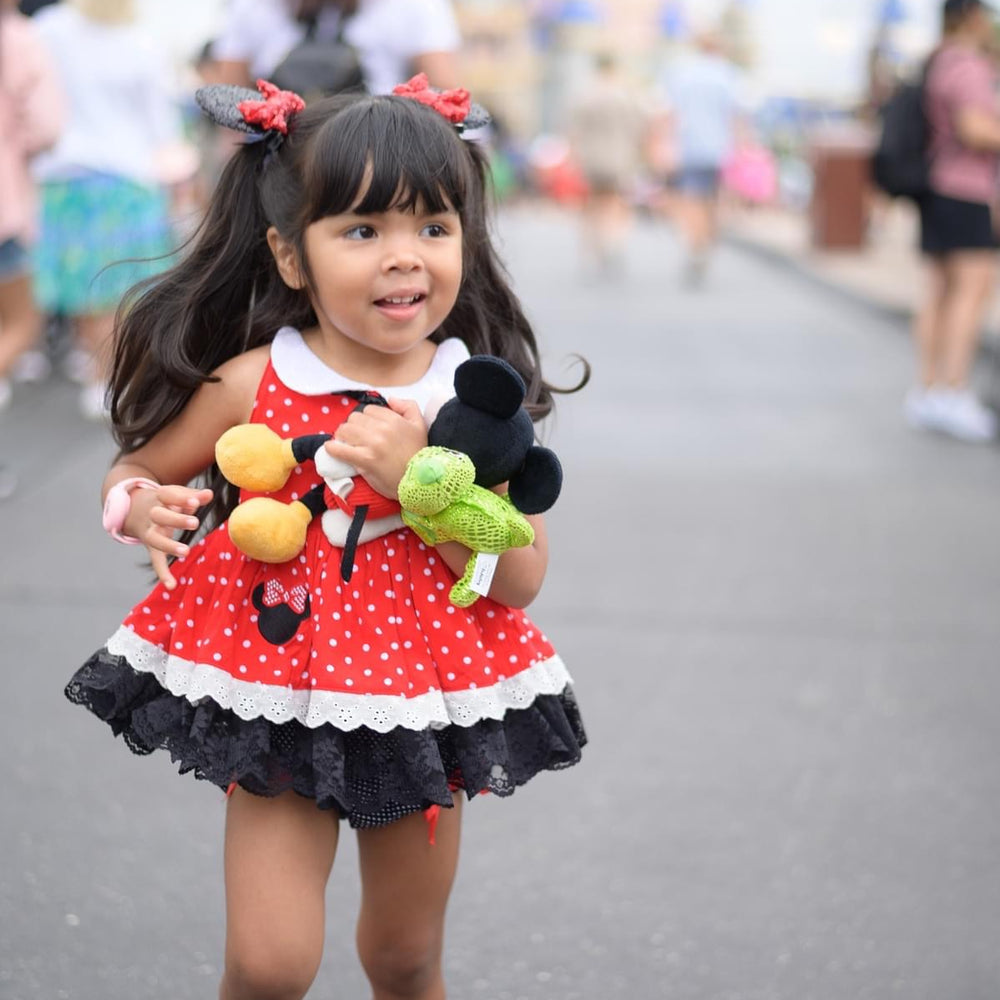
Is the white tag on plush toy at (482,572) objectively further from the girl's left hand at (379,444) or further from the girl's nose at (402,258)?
the girl's nose at (402,258)

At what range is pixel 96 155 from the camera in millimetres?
6824

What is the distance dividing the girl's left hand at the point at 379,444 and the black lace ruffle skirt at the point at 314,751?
32 cm

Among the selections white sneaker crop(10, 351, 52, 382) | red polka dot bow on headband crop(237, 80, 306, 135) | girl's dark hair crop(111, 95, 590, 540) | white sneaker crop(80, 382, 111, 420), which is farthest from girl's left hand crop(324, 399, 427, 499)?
white sneaker crop(10, 351, 52, 382)

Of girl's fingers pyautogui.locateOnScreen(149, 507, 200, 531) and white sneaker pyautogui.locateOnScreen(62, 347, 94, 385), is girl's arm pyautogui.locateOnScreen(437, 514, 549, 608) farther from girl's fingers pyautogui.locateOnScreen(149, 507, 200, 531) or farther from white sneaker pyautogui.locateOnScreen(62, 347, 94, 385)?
white sneaker pyautogui.locateOnScreen(62, 347, 94, 385)

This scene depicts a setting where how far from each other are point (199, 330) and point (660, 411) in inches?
238

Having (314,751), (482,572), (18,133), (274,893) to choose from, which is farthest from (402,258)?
(18,133)

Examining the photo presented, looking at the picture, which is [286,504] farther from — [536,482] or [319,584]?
[536,482]

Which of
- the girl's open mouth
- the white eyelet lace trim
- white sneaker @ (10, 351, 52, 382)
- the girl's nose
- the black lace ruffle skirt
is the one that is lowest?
white sneaker @ (10, 351, 52, 382)

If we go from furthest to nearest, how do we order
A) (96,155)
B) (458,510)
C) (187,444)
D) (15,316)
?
(96,155) < (15,316) < (187,444) < (458,510)

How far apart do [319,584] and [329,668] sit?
116 millimetres

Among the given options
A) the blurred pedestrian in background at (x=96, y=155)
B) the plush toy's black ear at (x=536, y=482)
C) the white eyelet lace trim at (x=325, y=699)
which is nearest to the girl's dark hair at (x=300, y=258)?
the plush toy's black ear at (x=536, y=482)

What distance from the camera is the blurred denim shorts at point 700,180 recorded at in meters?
13.6

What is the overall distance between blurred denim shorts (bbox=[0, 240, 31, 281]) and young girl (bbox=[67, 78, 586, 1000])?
12.4ft

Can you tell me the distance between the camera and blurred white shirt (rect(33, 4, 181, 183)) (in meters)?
6.80
